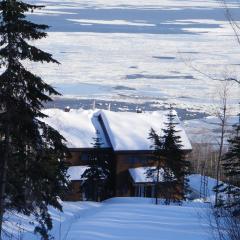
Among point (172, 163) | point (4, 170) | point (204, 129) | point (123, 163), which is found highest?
point (4, 170)

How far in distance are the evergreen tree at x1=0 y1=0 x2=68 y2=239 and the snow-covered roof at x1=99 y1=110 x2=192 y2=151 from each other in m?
26.3

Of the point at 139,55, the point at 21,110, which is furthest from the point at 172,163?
the point at 139,55

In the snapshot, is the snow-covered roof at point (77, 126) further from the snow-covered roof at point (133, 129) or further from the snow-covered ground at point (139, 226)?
the snow-covered ground at point (139, 226)

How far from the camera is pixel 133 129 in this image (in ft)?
130

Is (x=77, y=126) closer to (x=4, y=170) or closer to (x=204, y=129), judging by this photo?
(x=204, y=129)

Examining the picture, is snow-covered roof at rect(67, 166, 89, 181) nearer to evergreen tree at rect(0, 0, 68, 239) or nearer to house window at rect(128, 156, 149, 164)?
house window at rect(128, 156, 149, 164)

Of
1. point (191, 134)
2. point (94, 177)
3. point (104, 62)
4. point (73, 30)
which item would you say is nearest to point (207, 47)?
point (104, 62)

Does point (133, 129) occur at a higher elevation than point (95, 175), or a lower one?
higher

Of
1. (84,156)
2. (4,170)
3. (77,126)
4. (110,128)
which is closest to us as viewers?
(4,170)

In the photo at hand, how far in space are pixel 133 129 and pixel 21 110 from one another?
2912 centimetres

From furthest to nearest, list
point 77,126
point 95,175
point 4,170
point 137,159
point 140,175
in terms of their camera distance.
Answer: point 77,126
point 137,159
point 140,175
point 95,175
point 4,170

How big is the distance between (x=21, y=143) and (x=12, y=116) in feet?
2.10

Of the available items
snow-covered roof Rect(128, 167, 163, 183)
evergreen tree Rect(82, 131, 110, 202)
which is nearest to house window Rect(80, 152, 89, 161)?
snow-covered roof Rect(128, 167, 163, 183)

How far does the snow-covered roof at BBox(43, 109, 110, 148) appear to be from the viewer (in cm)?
3819
